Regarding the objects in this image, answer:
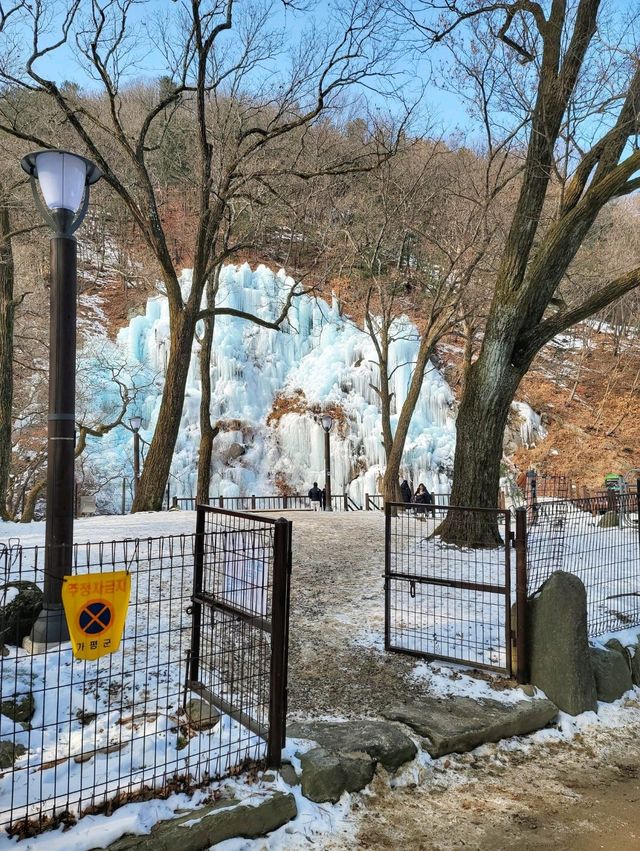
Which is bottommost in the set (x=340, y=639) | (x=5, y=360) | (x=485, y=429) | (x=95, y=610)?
(x=340, y=639)

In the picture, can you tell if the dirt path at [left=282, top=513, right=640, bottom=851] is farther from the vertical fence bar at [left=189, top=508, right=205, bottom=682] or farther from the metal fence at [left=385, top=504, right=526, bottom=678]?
the vertical fence bar at [left=189, top=508, right=205, bottom=682]

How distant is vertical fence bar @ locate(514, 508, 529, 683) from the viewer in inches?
171

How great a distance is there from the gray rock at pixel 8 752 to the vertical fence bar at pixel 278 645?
49.4 inches

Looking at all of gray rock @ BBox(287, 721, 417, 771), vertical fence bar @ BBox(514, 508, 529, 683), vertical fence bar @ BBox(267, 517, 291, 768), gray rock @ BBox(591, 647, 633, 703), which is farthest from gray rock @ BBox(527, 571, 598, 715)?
vertical fence bar @ BBox(267, 517, 291, 768)

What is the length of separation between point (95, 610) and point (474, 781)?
90.7 inches

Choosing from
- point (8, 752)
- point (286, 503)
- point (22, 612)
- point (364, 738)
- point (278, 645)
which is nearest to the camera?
point (8, 752)

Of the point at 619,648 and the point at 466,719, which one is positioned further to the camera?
the point at 619,648

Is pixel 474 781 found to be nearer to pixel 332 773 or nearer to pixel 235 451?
pixel 332 773

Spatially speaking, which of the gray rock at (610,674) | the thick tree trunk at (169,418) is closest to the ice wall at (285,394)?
the thick tree trunk at (169,418)

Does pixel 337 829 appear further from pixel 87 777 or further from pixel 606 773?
pixel 606 773

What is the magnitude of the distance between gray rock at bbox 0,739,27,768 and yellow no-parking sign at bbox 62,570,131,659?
0.66 m

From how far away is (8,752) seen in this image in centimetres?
299

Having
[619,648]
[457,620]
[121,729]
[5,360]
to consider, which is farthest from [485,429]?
[5,360]

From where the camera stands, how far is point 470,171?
1677cm
